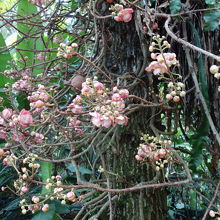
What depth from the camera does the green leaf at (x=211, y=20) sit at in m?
0.81

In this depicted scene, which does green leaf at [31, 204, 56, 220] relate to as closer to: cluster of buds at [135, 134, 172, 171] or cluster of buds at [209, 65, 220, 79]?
cluster of buds at [135, 134, 172, 171]

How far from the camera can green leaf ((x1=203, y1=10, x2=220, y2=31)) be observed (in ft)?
2.67

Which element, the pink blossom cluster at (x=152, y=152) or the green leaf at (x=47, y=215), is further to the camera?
the green leaf at (x=47, y=215)

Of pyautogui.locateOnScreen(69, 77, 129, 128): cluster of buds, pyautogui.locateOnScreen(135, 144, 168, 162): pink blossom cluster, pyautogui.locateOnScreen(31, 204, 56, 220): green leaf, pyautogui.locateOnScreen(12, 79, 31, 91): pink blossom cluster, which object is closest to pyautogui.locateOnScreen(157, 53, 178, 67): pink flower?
pyautogui.locateOnScreen(69, 77, 129, 128): cluster of buds

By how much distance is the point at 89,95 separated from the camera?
642 millimetres

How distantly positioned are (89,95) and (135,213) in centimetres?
46

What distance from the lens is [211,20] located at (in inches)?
32.2

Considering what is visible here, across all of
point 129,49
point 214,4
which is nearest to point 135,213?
point 129,49

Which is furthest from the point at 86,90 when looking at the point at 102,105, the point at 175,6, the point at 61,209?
the point at 61,209

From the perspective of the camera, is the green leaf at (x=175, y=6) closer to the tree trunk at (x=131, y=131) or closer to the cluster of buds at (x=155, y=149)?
the tree trunk at (x=131, y=131)

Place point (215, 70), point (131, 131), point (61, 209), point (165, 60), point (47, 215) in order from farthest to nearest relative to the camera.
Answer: point (61, 209), point (47, 215), point (131, 131), point (165, 60), point (215, 70)

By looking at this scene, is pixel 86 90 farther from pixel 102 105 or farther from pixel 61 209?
pixel 61 209

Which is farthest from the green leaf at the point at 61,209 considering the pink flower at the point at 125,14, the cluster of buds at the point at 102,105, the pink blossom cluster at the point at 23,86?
the pink flower at the point at 125,14

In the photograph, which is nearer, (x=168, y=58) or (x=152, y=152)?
(x=168, y=58)
